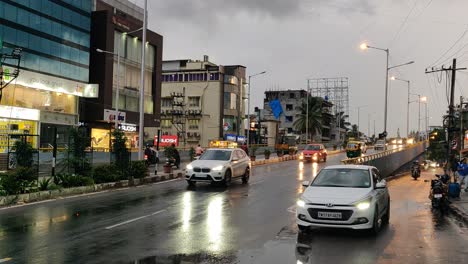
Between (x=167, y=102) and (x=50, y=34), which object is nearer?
(x=50, y=34)

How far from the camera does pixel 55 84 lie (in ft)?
170

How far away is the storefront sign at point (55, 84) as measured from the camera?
47.3 meters

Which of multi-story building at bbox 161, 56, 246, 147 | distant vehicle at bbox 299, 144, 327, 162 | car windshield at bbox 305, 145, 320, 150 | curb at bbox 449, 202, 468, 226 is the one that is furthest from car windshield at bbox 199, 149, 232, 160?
multi-story building at bbox 161, 56, 246, 147

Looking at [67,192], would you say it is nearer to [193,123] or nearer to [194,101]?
[193,123]

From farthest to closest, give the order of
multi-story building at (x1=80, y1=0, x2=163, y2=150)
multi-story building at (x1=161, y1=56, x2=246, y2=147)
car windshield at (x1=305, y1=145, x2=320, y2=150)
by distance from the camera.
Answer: multi-story building at (x1=161, y1=56, x2=246, y2=147) → multi-story building at (x1=80, y1=0, x2=163, y2=150) → car windshield at (x1=305, y1=145, x2=320, y2=150)

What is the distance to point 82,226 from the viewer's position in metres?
10.9

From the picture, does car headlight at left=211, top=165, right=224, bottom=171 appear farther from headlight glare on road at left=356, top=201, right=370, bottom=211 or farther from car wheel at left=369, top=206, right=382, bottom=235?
headlight glare on road at left=356, top=201, right=370, bottom=211

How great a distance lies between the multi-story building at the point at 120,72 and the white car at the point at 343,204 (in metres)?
46.1

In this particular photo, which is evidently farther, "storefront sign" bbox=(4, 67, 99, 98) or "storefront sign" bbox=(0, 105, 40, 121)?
"storefront sign" bbox=(4, 67, 99, 98)

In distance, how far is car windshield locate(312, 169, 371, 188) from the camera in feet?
36.6

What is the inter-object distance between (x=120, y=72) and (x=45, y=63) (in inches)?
446

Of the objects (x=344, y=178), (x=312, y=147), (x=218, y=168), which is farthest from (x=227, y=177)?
(x=312, y=147)

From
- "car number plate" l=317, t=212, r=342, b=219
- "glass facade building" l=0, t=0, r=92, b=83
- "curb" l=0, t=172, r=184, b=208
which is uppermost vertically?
"glass facade building" l=0, t=0, r=92, b=83

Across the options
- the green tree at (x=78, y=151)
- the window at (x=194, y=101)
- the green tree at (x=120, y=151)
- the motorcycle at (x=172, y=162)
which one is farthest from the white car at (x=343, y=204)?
the window at (x=194, y=101)
